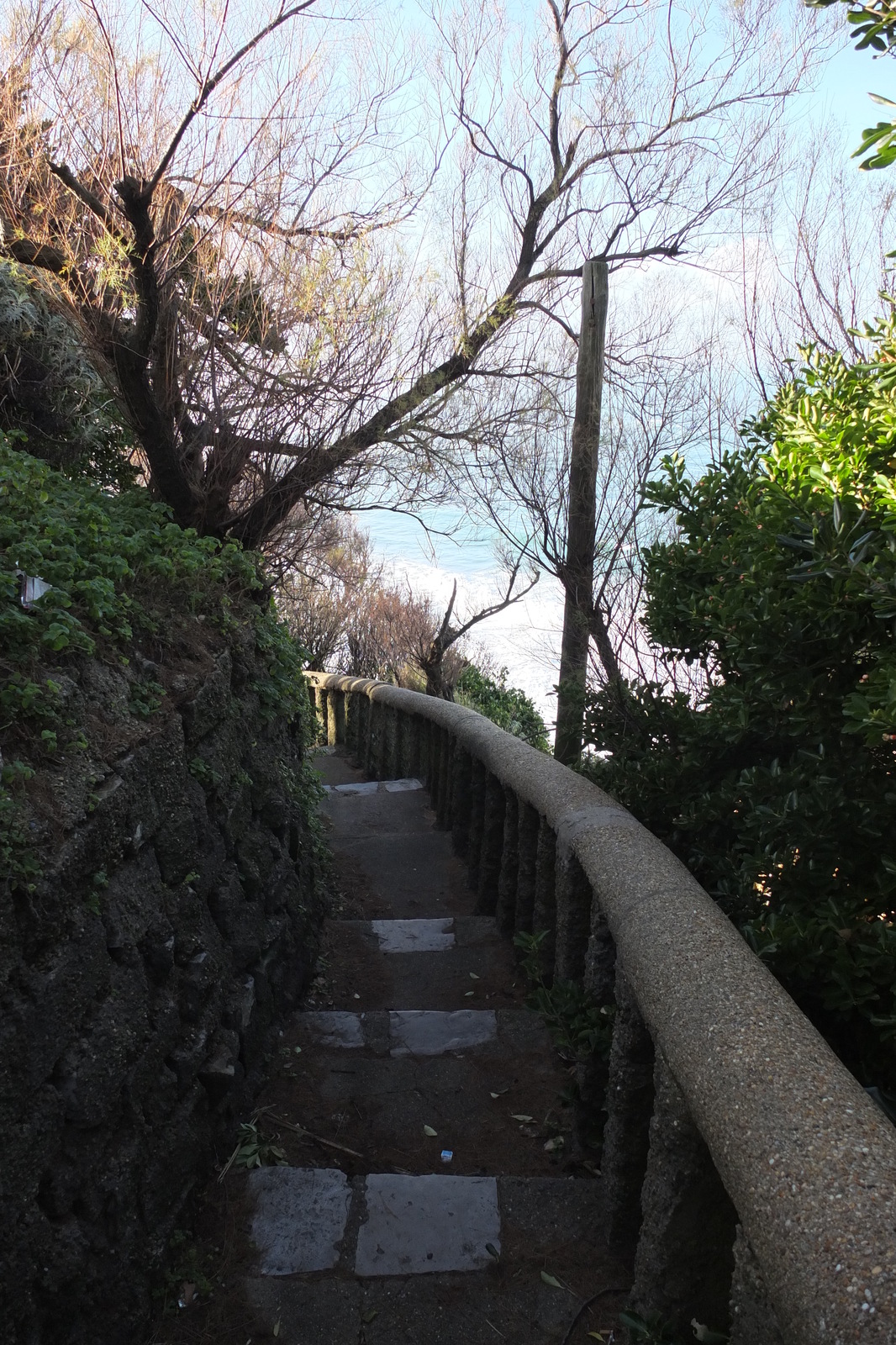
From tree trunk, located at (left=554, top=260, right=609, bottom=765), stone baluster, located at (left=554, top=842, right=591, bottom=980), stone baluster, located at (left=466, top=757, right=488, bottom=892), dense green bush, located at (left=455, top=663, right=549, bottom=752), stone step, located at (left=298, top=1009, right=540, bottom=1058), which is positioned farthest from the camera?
dense green bush, located at (left=455, top=663, right=549, bottom=752)

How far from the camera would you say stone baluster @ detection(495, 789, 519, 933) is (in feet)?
15.2

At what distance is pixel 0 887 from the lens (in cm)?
187

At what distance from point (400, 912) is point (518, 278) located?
5041mm

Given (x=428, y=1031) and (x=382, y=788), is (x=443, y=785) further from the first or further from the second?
(x=428, y=1031)

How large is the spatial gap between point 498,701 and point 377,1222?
14247mm

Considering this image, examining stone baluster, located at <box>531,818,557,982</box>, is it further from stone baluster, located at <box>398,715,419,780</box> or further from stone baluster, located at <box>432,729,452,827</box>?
stone baluster, located at <box>398,715,419,780</box>

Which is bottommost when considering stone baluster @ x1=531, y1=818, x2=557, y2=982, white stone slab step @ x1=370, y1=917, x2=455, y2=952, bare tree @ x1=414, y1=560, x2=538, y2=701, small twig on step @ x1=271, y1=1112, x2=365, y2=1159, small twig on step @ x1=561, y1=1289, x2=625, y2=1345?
small twig on step @ x1=271, y1=1112, x2=365, y2=1159

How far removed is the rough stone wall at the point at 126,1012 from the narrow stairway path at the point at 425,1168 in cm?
28

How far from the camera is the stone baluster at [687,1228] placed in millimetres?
1901

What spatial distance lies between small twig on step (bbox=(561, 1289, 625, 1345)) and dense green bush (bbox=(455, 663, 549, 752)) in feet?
42.4

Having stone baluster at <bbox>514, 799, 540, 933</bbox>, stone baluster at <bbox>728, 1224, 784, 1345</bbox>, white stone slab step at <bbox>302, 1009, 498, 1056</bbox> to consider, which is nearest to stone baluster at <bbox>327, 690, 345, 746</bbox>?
stone baluster at <bbox>514, 799, 540, 933</bbox>

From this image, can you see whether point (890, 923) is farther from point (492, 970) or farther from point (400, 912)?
point (400, 912)

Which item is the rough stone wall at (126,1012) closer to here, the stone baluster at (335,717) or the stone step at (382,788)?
the stone step at (382,788)

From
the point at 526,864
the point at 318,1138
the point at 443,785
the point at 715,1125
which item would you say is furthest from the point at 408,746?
the point at 715,1125
